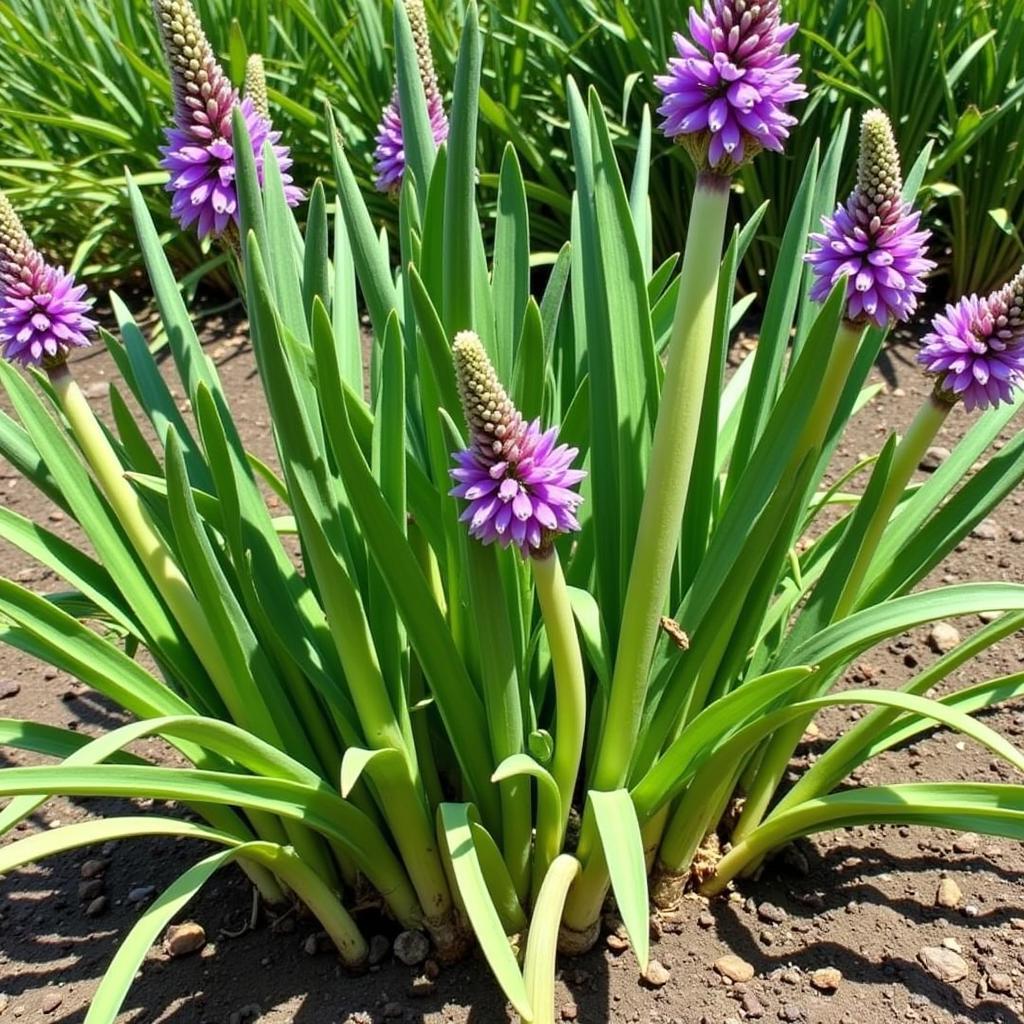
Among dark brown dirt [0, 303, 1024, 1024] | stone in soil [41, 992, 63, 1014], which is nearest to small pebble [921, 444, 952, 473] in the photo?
dark brown dirt [0, 303, 1024, 1024]

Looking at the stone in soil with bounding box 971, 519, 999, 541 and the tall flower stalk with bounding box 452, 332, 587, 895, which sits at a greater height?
the tall flower stalk with bounding box 452, 332, 587, 895

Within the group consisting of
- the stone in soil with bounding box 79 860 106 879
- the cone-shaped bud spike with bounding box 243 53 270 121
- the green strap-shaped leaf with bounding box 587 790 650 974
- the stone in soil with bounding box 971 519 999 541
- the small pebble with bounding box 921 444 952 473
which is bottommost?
the stone in soil with bounding box 971 519 999 541

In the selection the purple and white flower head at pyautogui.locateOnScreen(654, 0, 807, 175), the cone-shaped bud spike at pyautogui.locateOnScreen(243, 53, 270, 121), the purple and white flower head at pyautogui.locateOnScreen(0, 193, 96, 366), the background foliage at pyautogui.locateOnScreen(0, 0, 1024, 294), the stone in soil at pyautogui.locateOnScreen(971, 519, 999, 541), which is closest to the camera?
the purple and white flower head at pyautogui.locateOnScreen(654, 0, 807, 175)

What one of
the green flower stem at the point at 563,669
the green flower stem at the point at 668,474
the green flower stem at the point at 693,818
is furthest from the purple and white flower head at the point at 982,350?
the green flower stem at the point at 693,818

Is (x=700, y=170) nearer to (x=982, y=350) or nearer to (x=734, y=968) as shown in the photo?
(x=982, y=350)

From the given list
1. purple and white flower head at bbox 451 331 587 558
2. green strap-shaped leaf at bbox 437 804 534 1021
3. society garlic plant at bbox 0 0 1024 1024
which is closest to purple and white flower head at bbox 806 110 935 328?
society garlic plant at bbox 0 0 1024 1024

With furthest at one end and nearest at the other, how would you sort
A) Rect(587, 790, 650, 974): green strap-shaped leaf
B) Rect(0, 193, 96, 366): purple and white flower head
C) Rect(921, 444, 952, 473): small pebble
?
Rect(921, 444, 952, 473): small pebble, Rect(0, 193, 96, 366): purple and white flower head, Rect(587, 790, 650, 974): green strap-shaped leaf

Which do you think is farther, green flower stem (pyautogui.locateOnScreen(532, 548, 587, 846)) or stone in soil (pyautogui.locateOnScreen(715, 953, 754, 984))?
stone in soil (pyautogui.locateOnScreen(715, 953, 754, 984))

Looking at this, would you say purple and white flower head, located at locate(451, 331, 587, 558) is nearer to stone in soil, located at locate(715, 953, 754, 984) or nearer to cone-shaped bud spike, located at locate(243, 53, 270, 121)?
cone-shaped bud spike, located at locate(243, 53, 270, 121)

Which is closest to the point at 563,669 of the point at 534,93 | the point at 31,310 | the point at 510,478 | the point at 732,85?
the point at 510,478
